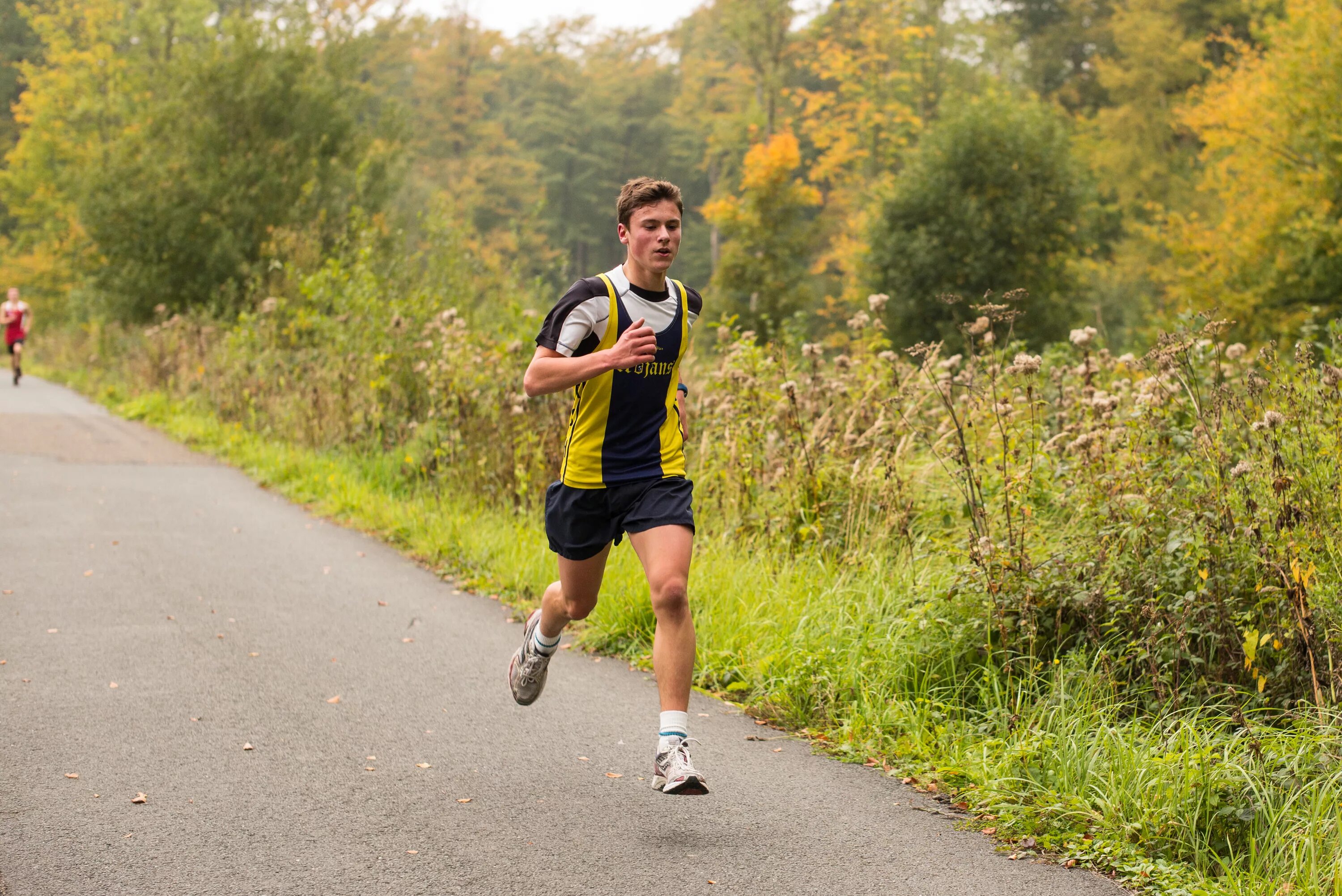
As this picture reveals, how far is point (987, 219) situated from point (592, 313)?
29.9 m

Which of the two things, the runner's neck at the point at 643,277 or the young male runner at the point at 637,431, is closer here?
the young male runner at the point at 637,431

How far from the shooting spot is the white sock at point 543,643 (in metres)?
5.04

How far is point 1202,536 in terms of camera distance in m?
4.88

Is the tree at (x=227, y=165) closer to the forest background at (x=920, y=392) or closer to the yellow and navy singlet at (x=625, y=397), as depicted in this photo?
the forest background at (x=920, y=392)

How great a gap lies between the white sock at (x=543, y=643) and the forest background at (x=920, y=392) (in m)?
1.08

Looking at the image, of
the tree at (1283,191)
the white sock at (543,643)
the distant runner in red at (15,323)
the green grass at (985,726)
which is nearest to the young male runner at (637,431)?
the white sock at (543,643)

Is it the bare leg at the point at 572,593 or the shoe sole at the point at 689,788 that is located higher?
the bare leg at the point at 572,593

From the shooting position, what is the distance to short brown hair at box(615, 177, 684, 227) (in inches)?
171

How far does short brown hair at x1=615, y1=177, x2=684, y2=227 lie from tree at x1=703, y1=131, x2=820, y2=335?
114ft

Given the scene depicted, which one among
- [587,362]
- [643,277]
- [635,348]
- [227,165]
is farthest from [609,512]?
[227,165]

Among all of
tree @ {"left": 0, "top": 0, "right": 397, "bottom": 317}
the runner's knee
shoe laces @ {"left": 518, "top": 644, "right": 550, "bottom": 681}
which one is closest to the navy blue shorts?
the runner's knee

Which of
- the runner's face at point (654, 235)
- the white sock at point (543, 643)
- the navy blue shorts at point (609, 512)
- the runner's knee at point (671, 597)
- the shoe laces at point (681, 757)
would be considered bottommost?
the shoe laces at point (681, 757)

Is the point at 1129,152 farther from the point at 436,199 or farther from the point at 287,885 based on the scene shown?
the point at 287,885

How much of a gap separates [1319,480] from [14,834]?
4.83 m
